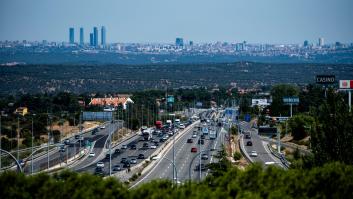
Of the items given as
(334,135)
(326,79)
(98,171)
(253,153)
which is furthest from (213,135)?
(334,135)

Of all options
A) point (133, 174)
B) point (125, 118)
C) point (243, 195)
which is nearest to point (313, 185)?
point (243, 195)

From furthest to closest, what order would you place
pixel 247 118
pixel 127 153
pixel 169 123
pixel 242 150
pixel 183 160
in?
pixel 169 123, pixel 247 118, pixel 242 150, pixel 127 153, pixel 183 160

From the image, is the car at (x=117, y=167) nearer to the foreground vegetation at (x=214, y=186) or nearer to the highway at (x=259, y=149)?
the highway at (x=259, y=149)

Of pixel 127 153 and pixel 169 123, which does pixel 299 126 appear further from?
pixel 169 123

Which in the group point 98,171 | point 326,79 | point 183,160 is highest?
point 326,79

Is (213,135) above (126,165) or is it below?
below

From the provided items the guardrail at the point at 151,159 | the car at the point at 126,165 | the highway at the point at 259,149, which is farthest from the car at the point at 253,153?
the car at the point at 126,165

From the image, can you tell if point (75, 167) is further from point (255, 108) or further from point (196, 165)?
point (255, 108)

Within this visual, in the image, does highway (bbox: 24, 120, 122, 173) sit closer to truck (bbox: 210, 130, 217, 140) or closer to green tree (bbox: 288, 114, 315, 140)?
truck (bbox: 210, 130, 217, 140)
